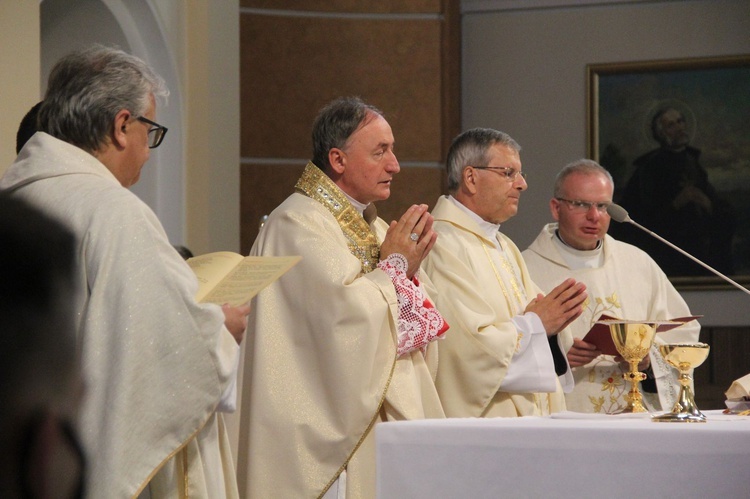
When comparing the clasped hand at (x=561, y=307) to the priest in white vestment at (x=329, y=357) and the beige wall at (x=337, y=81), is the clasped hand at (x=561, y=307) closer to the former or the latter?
the priest in white vestment at (x=329, y=357)

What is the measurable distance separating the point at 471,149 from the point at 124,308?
2329 mm

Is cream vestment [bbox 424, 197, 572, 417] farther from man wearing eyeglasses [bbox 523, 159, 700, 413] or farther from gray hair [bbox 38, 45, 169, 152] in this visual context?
gray hair [bbox 38, 45, 169, 152]

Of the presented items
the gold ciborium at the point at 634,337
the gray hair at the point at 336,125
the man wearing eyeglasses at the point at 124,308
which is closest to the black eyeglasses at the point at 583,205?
the gray hair at the point at 336,125

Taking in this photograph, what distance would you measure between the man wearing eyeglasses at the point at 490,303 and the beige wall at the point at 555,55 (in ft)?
13.7

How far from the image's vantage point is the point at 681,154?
27.5 ft

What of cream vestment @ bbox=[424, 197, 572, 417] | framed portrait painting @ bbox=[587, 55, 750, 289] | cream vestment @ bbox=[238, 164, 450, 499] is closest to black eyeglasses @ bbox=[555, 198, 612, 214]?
cream vestment @ bbox=[424, 197, 572, 417]

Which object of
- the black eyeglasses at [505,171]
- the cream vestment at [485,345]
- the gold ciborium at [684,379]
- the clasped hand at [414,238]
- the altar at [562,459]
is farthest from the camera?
the black eyeglasses at [505,171]

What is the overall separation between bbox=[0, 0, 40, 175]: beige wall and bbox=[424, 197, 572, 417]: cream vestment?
1.72m

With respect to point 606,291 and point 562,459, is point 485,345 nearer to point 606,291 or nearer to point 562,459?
point 562,459

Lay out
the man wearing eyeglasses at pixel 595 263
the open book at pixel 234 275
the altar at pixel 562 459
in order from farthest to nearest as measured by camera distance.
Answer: the man wearing eyeglasses at pixel 595 263 < the open book at pixel 234 275 < the altar at pixel 562 459

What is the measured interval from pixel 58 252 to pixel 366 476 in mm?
2717

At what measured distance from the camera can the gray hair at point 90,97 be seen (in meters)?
2.48

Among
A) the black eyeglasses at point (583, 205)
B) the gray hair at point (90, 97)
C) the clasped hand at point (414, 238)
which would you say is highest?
the gray hair at point (90, 97)

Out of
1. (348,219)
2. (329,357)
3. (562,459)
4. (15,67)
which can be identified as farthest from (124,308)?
(15,67)
